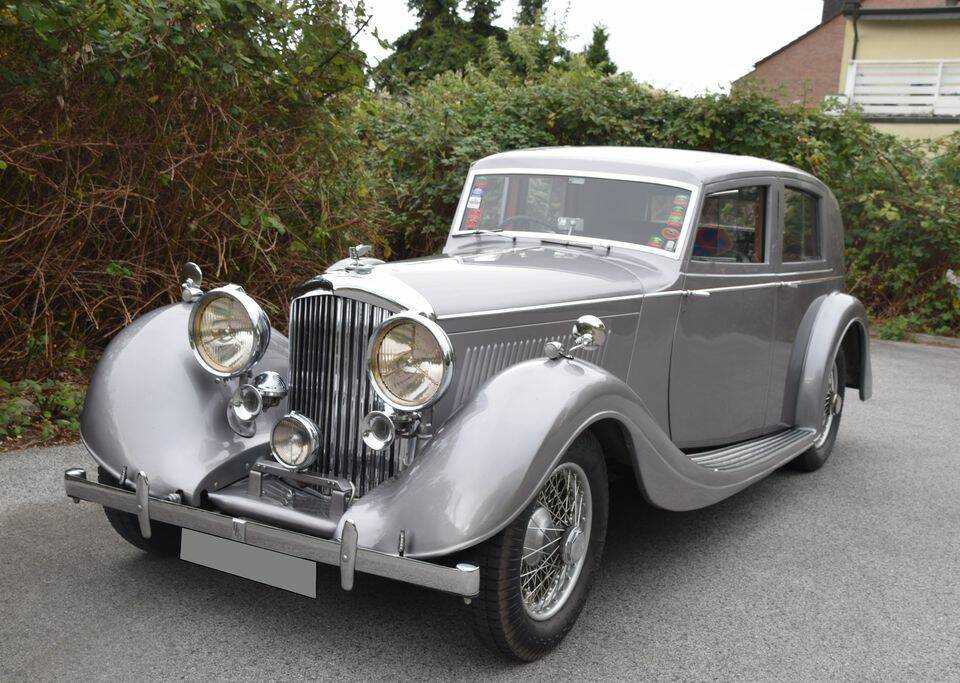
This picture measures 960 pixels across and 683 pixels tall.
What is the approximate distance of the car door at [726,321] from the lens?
3939mm

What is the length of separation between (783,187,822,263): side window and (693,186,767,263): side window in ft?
0.84

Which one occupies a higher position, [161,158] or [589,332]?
[161,158]

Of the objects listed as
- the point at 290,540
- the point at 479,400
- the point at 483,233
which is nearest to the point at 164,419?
the point at 290,540

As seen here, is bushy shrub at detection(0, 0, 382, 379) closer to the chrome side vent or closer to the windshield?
the windshield

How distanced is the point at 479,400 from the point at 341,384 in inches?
21.0

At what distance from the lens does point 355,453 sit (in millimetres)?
2955

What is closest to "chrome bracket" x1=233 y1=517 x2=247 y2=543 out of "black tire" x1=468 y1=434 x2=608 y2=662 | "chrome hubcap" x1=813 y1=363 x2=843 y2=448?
"black tire" x1=468 y1=434 x2=608 y2=662

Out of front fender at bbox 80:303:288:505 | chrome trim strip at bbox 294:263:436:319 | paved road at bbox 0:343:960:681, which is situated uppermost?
chrome trim strip at bbox 294:263:436:319

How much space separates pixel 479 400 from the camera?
2.71 m

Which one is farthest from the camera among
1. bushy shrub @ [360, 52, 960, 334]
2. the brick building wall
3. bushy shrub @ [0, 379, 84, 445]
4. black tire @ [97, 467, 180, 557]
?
the brick building wall

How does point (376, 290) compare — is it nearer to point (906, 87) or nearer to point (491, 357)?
point (491, 357)

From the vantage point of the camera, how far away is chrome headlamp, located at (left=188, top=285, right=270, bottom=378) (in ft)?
10.1

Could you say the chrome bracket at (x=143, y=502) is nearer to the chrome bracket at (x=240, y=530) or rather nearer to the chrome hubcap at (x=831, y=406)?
the chrome bracket at (x=240, y=530)

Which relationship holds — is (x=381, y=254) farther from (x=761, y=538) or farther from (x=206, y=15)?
(x=761, y=538)
